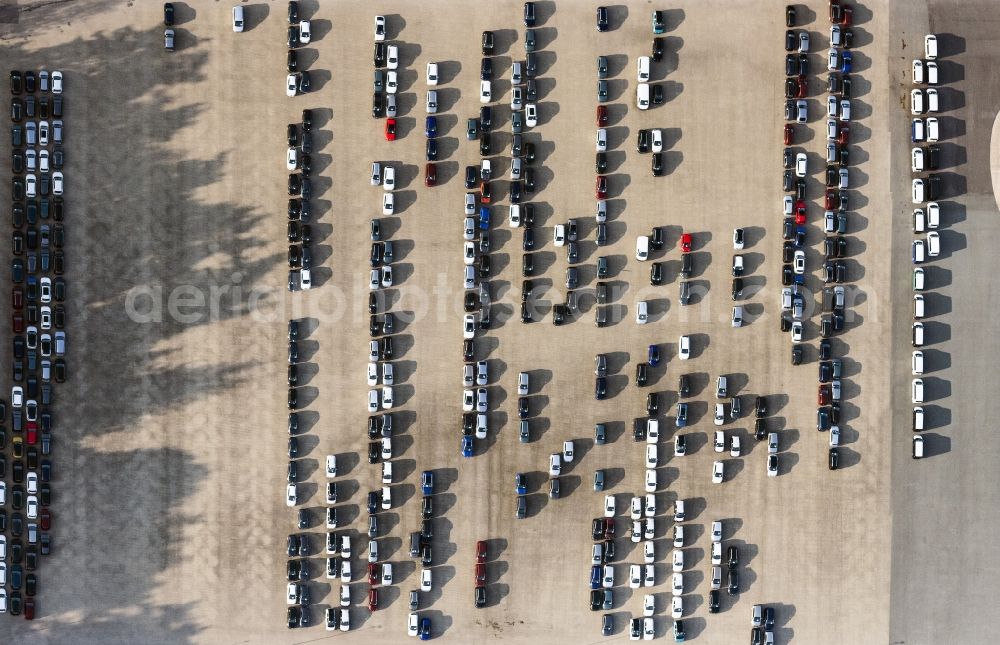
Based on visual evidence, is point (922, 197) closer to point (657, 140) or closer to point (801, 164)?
point (801, 164)

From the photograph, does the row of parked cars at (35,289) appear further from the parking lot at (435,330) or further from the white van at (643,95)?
the white van at (643,95)

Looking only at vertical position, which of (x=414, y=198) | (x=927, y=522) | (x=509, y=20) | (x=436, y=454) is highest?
(x=509, y=20)

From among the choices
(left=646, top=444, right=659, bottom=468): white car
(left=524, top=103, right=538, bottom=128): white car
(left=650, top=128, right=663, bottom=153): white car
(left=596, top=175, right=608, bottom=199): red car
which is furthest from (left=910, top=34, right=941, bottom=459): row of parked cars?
(left=524, top=103, right=538, bottom=128): white car

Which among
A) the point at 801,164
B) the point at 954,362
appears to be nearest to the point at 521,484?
the point at 801,164

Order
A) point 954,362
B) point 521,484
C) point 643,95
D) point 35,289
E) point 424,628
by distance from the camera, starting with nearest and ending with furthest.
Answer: point 35,289 → point 643,95 → point 521,484 → point 424,628 → point 954,362

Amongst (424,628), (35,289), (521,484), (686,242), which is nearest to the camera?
(35,289)

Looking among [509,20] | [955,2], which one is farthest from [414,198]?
[955,2]

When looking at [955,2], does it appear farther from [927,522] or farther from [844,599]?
[844,599]
